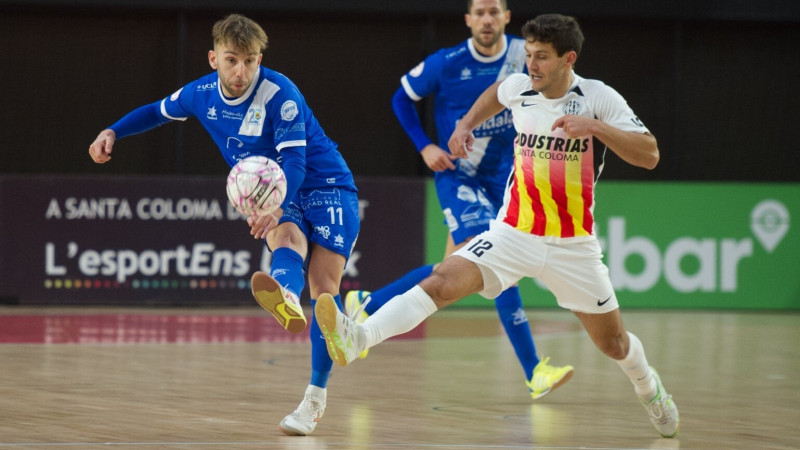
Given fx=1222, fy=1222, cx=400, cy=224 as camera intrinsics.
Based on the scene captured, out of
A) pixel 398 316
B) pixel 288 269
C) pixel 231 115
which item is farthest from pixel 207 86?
pixel 398 316

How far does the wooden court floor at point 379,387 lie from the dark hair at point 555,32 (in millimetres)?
1868

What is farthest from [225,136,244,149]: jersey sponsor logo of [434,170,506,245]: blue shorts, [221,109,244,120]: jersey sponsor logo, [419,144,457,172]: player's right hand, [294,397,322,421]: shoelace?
[434,170,506,245]: blue shorts

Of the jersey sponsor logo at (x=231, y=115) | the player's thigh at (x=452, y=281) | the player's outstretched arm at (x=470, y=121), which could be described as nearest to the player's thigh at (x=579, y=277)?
the player's thigh at (x=452, y=281)

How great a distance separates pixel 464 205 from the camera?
777 centimetres

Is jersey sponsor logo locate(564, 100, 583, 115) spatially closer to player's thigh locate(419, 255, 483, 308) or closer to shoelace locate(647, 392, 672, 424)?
player's thigh locate(419, 255, 483, 308)

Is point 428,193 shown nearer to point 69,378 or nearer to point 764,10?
point 764,10

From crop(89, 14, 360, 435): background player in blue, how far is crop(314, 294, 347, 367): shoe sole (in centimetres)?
33

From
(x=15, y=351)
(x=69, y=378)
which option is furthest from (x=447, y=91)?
(x=15, y=351)

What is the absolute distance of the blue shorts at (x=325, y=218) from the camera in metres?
6.06

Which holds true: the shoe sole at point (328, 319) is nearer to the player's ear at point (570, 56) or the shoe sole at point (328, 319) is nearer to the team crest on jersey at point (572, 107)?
the team crest on jersey at point (572, 107)

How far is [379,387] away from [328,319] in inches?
102

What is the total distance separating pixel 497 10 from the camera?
25.5 ft

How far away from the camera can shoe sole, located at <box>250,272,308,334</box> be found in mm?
5312

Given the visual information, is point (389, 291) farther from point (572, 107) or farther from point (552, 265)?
Result: point (572, 107)
